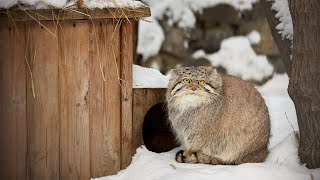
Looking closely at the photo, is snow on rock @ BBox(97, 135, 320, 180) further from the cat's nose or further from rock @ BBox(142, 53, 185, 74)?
rock @ BBox(142, 53, 185, 74)

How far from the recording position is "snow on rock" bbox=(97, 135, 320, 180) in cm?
442

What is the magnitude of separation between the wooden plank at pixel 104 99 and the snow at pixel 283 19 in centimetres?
150

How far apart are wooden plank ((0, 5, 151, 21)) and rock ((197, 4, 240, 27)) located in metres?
4.91

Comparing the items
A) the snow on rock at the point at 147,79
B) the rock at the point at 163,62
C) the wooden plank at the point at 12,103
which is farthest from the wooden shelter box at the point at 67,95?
the rock at the point at 163,62

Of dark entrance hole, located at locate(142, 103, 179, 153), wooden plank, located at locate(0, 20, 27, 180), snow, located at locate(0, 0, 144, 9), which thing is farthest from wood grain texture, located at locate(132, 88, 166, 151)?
wooden plank, located at locate(0, 20, 27, 180)

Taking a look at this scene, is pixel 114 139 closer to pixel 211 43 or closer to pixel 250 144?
pixel 250 144

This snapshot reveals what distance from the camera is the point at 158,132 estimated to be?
5.74m

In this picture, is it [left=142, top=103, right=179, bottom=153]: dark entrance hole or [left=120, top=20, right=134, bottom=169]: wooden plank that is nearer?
[left=120, top=20, right=134, bottom=169]: wooden plank

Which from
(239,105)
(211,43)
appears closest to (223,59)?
(211,43)

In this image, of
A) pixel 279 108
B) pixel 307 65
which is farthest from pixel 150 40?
pixel 307 65

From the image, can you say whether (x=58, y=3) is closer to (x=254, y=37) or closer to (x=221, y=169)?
(x=221, y=169)

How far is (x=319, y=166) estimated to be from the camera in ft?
14.9

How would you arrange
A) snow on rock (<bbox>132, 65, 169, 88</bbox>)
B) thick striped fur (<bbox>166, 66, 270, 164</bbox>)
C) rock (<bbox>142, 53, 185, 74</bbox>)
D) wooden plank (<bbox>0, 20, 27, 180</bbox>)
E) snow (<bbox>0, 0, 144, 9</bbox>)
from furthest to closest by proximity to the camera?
1. rock (<bbox>142, 53, 185, 74</bbox>)
2. snow on rock (<bbox>132, 65, 169, 88</bbox>)
3. thick striped fur (<bbox>166, 66, 270, 164</bbox>)
4. wooden plank (<bbox>0, 20, 27, 180</bbox>)
5. snow (<bbox>0, 0, 144, 9</bbox>)

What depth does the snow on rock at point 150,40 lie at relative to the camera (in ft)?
30.3
